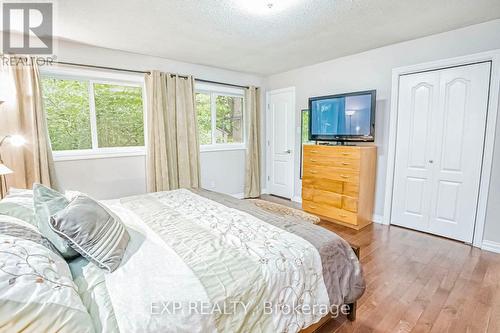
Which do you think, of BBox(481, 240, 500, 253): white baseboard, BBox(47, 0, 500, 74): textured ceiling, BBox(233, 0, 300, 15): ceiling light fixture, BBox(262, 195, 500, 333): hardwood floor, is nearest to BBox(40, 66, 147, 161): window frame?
BBox(47, 0, 500, 74): textured ceiling

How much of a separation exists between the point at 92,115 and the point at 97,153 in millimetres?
516

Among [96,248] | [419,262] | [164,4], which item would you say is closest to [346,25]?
[164,4]

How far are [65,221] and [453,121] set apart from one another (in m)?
3.74

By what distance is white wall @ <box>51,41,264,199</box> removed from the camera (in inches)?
125

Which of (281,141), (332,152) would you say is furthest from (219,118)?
(332,152)

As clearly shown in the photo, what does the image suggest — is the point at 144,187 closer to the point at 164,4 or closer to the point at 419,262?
the point at 164,4

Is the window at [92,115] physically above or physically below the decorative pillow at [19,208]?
above

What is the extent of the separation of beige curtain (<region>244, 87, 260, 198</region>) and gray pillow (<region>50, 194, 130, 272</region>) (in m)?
3.68

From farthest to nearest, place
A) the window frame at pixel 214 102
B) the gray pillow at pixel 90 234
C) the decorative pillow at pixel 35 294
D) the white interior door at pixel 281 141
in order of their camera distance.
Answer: the white interior door at pixel 281 141, the window frame at pixel 214 102, the gray pillow at pixel 90 234, the decorative pillow at pixel 35 294

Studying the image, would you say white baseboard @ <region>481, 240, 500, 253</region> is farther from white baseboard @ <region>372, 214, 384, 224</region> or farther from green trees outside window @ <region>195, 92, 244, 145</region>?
green trees outside window @ <region>195, 92, 244, 145</region>

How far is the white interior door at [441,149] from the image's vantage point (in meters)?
2.77

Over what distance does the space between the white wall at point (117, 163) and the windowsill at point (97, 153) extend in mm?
46

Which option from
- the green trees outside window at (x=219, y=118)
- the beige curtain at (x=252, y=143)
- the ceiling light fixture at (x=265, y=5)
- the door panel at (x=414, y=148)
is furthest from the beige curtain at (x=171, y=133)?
the door panel at (x=414, y=148)

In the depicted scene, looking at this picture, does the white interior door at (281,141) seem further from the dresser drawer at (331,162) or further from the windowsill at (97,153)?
the windowsill at (97,153)
